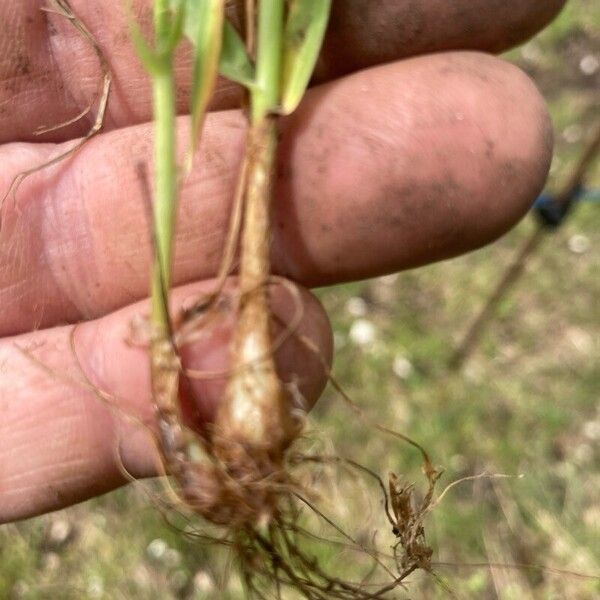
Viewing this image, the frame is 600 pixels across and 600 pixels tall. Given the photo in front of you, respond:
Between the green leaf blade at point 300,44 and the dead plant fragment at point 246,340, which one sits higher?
the green leaf blade at point 300,44

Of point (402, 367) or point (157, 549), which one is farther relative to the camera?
point (402, 367)

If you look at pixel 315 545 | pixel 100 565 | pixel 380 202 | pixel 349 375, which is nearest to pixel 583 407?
pixel 349 375

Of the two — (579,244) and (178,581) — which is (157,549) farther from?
Result: (579,244)

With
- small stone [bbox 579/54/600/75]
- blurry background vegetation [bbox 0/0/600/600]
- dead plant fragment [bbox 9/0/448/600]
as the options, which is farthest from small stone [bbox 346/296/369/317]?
small stone [bbox 579/54/600/75]

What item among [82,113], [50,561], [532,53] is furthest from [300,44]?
[532,53]

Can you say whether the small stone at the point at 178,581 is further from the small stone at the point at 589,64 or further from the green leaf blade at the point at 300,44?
the small stone at the point at 589,64

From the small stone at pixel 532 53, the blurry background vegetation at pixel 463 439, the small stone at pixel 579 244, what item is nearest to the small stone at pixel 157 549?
the blurry background vegetation at pixel 463 439
